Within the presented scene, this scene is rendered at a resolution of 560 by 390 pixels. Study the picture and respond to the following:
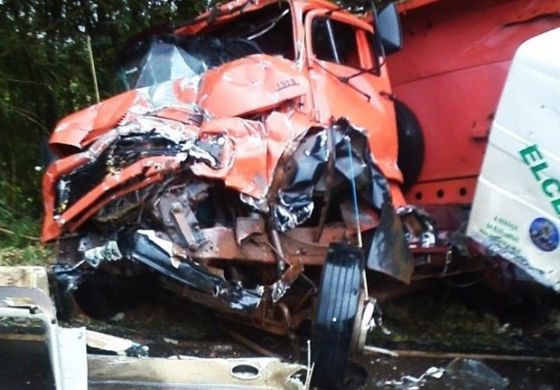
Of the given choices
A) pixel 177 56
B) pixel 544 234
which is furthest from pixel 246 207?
pixel 177 56

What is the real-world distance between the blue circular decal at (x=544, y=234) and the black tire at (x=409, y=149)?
82.6 inches

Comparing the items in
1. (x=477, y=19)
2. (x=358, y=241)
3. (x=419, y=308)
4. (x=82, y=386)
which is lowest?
(x=419, y=308)

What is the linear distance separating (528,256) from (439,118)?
7.35 feet

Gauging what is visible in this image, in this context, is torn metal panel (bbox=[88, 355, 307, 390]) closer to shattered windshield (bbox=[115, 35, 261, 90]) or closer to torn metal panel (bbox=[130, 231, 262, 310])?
torn metal panel (bbox=[130, 231, 262, 310])

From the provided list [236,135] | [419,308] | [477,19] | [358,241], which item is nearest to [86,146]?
[236,135]

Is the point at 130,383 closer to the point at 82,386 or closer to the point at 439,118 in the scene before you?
the point at 82,386

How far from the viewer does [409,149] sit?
6398 millimetres

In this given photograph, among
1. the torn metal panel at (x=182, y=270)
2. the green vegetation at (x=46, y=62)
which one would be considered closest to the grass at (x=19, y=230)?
the green vegetation at (x=46, y=62)

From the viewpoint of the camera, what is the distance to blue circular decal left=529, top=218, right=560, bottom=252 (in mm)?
4273

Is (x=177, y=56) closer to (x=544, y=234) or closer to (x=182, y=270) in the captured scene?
(x=182, y=270)

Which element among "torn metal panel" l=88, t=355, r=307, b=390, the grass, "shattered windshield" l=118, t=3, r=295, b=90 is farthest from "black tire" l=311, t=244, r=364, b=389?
the grass

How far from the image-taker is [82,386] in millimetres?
2623

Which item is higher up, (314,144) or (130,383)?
(314,144)

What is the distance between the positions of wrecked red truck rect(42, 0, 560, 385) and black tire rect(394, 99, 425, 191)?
0.91 metres
